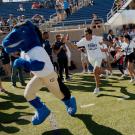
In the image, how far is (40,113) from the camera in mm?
7062

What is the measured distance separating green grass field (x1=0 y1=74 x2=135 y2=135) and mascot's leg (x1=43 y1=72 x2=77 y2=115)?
0.17 m

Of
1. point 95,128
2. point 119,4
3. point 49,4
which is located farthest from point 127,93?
point 49,4

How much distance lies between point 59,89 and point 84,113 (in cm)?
85

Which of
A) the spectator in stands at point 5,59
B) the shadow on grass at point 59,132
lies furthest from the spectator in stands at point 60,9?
the shadow on grass at point 59,132

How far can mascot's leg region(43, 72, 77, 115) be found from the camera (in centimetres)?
712

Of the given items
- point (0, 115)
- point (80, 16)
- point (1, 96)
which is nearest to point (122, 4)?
point (80, 16)

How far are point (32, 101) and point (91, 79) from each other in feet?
18.4

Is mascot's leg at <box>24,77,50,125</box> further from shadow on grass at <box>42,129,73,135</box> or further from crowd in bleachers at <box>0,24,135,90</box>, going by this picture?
crowd in bleachers at <box>0,24,135,90</box>

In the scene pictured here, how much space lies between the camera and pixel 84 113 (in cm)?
779

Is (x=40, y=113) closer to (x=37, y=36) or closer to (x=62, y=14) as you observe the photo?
(x=37, y=36)

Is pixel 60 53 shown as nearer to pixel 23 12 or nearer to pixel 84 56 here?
pixel 84 56

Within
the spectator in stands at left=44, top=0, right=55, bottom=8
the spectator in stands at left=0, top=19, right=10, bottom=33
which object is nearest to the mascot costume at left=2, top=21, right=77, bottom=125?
the spectator in stands at left=0, top=19, right=10, bottom=33

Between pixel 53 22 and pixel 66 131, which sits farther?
pixel 53 22

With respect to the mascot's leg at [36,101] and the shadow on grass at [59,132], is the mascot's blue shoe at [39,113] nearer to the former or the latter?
the mascot's leg at [36,101]
